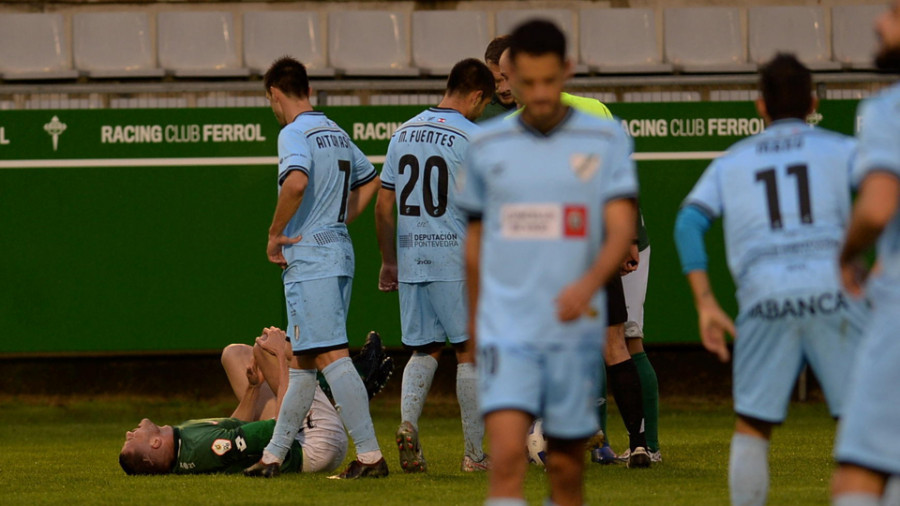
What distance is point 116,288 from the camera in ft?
33.7

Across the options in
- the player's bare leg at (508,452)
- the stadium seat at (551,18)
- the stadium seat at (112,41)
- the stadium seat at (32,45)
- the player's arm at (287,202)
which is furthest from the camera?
the stadium seat at (551,18)

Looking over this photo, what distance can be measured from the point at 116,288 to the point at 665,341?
178 inches

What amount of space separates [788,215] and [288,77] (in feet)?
10.9

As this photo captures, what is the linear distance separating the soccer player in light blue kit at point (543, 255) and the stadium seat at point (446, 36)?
9.18m

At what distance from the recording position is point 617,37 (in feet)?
43.3

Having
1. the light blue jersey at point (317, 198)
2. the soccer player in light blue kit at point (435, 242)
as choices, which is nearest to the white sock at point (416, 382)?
the soccer player in light blue kit at point (435, 242)

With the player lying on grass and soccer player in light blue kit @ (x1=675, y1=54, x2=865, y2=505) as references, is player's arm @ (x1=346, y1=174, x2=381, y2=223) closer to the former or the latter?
the player lying on grass

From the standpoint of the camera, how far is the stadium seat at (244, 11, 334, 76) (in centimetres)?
1291

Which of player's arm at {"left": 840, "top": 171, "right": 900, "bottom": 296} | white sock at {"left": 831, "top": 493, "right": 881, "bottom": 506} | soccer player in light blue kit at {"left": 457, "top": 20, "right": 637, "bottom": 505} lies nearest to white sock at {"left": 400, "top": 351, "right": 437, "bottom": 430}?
soccer player in light blue kit at {"left": 457, "top": 20, "right": 637, "bottom": 505}

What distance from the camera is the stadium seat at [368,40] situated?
1294 centimetres

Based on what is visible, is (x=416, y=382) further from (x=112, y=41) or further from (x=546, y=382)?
(x=112, y=41)

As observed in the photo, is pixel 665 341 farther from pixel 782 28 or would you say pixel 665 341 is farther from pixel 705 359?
pixel 782 28

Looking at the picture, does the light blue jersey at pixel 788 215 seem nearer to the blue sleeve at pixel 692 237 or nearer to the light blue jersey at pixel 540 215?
the blue sleeve at pixel 692 237

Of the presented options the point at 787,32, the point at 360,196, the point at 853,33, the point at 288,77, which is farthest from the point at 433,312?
the point at 853,33
